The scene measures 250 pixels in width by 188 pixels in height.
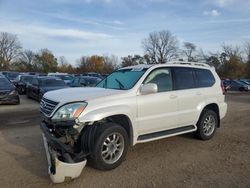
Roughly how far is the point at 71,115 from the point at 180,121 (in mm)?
2673

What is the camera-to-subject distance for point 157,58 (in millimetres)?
100250

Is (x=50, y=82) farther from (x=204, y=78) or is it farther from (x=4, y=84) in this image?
(x=204, y=78)

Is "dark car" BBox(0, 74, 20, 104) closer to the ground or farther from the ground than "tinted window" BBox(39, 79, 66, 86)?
closer to the ground

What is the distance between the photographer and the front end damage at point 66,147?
4367 mm

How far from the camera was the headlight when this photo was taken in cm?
482

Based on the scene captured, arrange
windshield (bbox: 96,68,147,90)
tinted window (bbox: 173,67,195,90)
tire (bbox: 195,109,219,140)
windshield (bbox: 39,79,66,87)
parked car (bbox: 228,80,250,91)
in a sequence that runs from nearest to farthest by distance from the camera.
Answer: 1. windshield (bbox: 96,68,147,90)
2. tinted window (bbox: 173,67,195,90)
3. tire (bbox: 195,109,219,140)
4. windshield (bbox: 39,79,66,87)
5. parked car (bbox: 228,80,250,91)

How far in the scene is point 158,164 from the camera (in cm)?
541

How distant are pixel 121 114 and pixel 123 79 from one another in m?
1.13

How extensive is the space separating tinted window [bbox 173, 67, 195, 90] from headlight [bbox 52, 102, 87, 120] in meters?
2.46

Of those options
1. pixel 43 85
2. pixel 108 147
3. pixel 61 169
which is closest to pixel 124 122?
pixel 108 147

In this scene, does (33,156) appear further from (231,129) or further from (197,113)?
(231,129)

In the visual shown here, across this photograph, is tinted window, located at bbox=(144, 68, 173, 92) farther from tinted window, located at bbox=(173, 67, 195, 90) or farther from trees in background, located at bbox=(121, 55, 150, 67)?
trees in background, located at bbox=(121, 55, 150, 67)

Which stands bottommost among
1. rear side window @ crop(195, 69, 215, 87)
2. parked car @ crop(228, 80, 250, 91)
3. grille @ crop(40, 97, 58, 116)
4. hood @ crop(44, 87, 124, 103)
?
parked car @ crop(228, 80, 250, 91)

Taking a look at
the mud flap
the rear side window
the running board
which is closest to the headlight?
the mud flap
